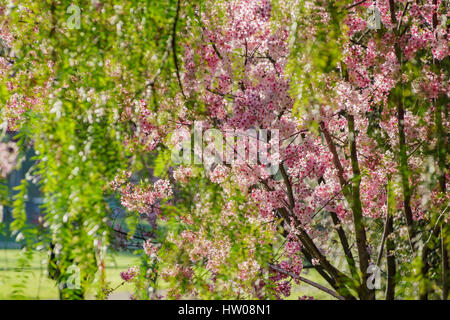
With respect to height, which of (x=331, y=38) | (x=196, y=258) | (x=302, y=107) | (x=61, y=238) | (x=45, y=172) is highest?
(x=331, y=38)

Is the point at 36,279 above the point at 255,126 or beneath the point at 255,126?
beneath

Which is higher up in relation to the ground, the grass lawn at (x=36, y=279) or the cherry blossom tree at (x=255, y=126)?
the cherry blossom tree at (x=255, y=126)

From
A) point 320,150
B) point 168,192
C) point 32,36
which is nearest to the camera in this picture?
point 32,36

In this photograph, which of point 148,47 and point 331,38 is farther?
point 331,38

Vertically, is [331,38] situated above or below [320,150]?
above

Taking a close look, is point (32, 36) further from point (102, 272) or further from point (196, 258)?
point (196, 258)

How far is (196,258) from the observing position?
567 centimetres

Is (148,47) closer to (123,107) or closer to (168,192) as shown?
(123,107)

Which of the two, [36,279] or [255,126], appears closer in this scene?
[36,279]

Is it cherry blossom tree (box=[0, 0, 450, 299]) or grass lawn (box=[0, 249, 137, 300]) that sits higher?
cherry blossom tree (box=[0, 0, 450, 299])

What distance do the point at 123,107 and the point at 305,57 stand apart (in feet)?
4.59

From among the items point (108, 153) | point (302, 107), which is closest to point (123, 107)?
point (108, 153)
